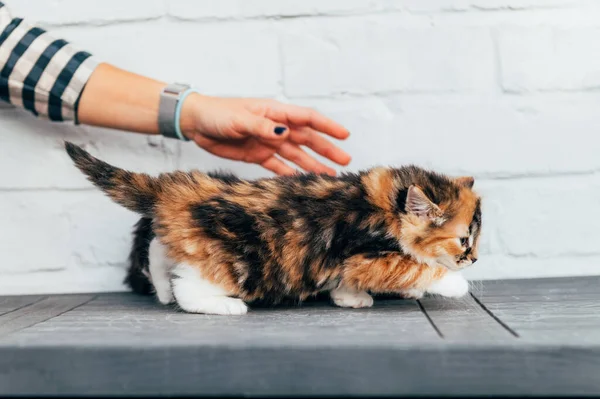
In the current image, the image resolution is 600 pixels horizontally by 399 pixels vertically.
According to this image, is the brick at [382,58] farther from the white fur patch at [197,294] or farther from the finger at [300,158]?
the white fur patch at [197,294]

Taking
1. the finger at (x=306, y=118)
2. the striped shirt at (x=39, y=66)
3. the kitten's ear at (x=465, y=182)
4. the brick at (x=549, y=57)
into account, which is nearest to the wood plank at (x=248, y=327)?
the kitten's ear at (x=465, y=182)

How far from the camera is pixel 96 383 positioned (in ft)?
2.32

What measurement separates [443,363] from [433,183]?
0.45 metres

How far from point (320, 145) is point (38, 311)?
0.62 meters

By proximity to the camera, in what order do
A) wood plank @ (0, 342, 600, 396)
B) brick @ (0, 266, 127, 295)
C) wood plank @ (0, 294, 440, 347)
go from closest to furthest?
wood plank @ (0, 342, 600, 396) → wood plank @ (0, 294, 440, 347) → brick @ (0, 266, 127, 295)

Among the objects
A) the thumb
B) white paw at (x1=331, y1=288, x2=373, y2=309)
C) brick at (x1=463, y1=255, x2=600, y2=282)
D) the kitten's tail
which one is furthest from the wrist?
brick at (x1=463, y1=255, x2=600, y2=282)

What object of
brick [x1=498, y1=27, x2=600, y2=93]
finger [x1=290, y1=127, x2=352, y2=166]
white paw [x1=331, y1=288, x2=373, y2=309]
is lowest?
white paw [x1=331, y1=288, x2=373, y2=309]

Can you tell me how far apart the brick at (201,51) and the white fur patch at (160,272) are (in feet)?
1.32

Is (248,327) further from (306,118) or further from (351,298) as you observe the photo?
(306,118)

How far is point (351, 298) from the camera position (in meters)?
1.11

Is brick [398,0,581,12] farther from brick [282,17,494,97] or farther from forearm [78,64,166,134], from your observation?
forearm [78,64,166,134]

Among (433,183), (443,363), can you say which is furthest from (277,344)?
(433,183)

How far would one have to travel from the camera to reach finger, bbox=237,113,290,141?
119 centimetres

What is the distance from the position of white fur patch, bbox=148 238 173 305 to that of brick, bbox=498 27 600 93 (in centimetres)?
80
